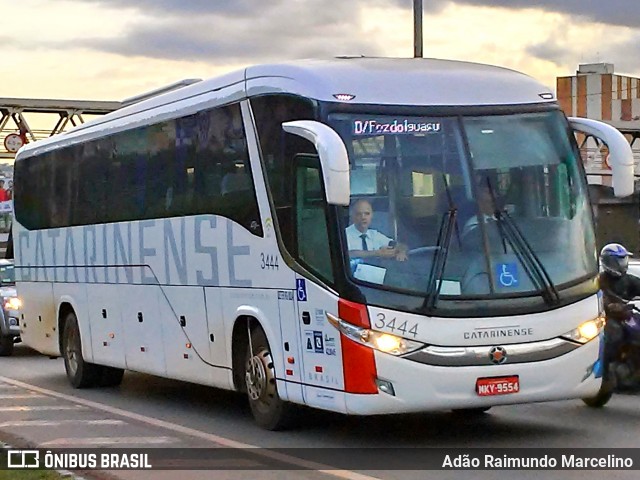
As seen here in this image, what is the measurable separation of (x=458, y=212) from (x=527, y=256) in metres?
0.66

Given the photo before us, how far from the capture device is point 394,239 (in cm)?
1042

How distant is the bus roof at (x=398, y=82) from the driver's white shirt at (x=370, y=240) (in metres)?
1.13

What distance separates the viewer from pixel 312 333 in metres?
10.9

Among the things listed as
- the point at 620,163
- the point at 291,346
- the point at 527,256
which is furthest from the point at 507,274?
the point at 291,346

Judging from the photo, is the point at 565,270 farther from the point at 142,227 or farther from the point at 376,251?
the point at 142,227

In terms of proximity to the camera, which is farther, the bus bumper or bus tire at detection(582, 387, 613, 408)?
bus tire at detection(582, 387, 613, 408)

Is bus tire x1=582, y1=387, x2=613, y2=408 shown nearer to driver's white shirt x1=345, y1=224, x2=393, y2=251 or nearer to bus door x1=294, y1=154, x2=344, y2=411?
bus door x1=294, y1=154, x2=344, y2=411

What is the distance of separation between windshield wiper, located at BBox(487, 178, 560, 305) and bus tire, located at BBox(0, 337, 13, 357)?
48.1 ft

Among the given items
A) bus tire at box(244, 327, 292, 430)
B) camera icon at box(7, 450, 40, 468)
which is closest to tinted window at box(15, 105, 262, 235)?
bus tire at box(244, 327, 292, 430)

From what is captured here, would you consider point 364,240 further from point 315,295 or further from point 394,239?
point 315,295

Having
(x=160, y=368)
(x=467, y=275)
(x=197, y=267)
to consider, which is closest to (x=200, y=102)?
(x=197, y=267)

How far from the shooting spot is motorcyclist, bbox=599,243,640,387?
41.4ft

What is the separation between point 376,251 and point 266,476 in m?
1.99

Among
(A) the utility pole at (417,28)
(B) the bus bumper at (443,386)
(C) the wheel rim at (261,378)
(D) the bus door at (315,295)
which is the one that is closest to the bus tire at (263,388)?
(C) the wheel rim at (261,378)
